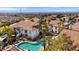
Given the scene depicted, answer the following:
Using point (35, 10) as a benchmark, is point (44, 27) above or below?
below

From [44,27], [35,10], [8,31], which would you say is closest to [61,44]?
[44,27]

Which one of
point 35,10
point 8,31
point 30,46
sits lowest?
point 30,46

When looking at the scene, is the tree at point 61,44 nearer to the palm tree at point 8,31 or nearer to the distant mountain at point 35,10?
the distant mountain at point 35,10

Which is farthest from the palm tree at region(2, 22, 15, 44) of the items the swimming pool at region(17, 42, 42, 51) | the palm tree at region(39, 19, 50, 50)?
the palm tree at region(39, 19, 50, 50)

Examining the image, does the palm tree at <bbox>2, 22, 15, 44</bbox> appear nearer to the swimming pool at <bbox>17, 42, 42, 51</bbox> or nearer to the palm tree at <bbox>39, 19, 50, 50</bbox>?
the swimming pool at <bbox>17, 42, 42, 51</bbox>

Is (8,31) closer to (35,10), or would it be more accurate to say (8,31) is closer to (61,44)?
(35,10)
